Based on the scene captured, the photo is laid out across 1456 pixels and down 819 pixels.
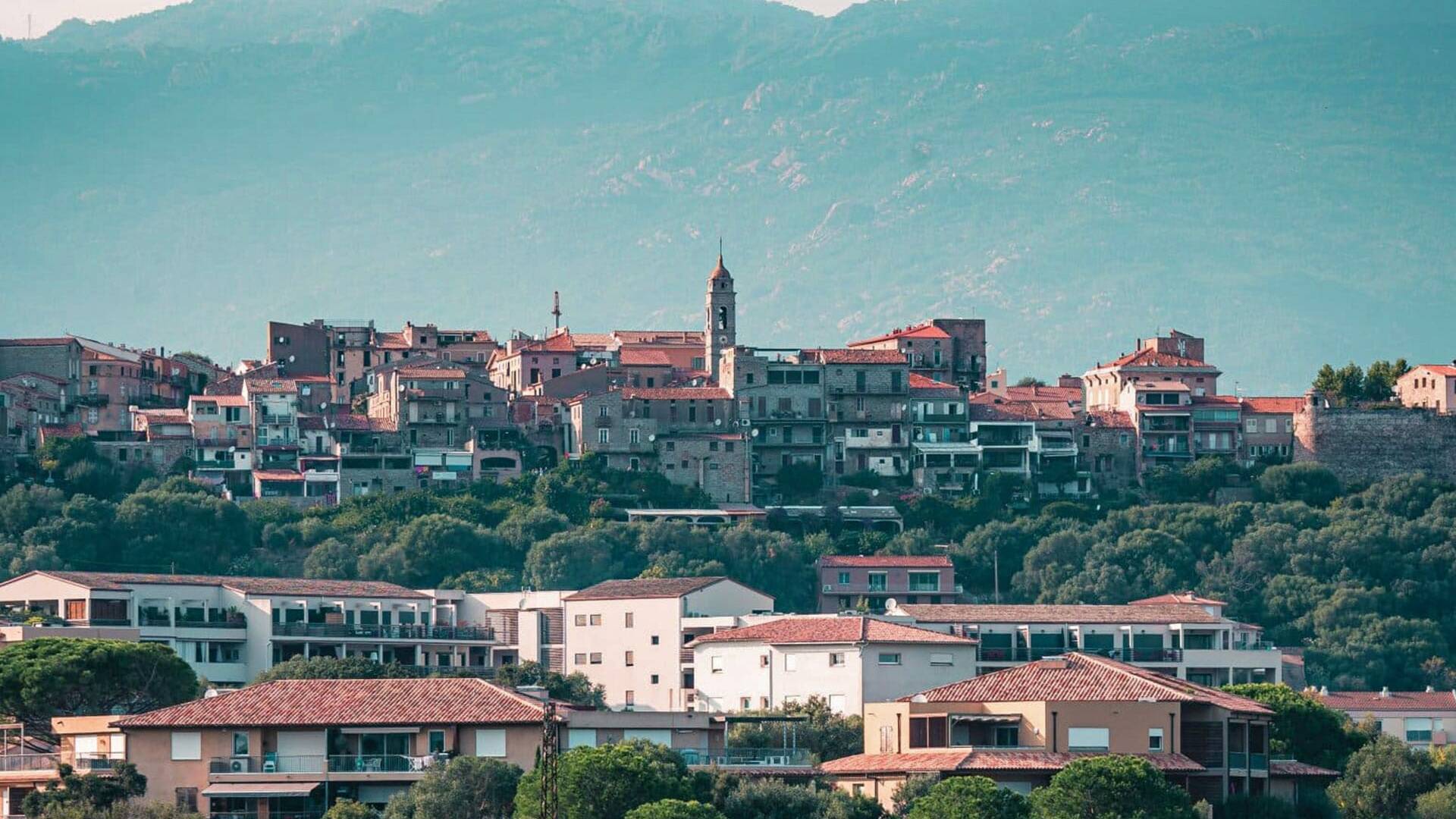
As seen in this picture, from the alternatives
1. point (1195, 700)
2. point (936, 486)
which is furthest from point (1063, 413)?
point (1195, 700)

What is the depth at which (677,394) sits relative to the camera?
407 ft

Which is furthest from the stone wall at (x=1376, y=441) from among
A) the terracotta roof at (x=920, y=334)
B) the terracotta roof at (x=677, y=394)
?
the terracotta roof at (x=677, y=394)

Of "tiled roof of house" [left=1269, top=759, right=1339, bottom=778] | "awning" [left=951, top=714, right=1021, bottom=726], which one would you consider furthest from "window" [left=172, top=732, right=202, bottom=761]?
"tiled roof of house" [left=1269, top=759, right=1339, bottom=778]

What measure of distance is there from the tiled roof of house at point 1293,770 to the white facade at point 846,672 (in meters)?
13.0

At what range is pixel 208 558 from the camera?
10831 centimetres

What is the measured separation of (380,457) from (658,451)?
11.3 m

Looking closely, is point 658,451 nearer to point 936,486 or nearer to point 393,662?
point 936,486

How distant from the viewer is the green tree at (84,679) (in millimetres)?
60750

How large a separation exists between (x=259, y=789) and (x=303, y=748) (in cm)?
153

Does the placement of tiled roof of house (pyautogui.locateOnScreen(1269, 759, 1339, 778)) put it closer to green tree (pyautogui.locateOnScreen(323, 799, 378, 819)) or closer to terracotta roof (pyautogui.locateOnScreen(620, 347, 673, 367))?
green tree (pyautogui.locateOnScreen(323, 799, 378, 819))

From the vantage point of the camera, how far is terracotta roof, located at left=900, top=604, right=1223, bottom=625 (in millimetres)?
85875

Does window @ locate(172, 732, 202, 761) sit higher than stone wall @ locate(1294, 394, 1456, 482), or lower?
lower

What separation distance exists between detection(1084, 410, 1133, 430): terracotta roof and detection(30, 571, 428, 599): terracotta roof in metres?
45.5

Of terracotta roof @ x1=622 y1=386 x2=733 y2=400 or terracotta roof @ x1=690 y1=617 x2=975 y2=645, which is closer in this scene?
terracotta roof @ x1=690 y1=617 x2=975 y2=645
